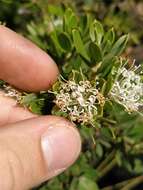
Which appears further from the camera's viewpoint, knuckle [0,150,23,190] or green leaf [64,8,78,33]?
green leaf [64,8,78,33]

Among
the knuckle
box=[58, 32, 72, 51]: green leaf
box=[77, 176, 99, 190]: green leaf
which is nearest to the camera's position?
the knuckle

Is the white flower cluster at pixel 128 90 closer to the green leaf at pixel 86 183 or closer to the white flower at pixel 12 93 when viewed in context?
the white flower at pixel 12 93

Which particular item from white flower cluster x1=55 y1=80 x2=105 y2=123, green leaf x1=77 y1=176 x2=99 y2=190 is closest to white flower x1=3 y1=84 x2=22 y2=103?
white flower cluster x1=55 y1=80 x2=105 y2=123

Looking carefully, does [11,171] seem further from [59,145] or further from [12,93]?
[12,93]

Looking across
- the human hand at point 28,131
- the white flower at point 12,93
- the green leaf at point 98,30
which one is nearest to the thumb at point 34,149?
the human hand at point 28,131

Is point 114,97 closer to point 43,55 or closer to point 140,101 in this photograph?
point 140,101

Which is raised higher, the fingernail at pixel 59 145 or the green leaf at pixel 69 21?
the green leaf at pixel 69 21

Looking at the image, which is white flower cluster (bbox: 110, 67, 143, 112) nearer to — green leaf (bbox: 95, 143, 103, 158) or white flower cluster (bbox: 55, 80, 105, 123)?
white flower cluster (bbox: 55, 80, 105, 123)

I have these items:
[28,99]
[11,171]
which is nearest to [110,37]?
[28,99]
